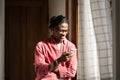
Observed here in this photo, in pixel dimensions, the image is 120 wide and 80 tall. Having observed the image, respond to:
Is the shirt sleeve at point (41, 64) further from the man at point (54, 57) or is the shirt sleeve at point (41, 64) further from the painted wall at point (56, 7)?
the painted wall at point (56, 7)

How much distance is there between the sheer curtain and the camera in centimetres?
143

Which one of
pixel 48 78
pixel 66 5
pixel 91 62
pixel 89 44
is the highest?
pixel 66 5

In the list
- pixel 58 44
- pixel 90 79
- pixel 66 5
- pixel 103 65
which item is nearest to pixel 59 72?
pixel 58 44

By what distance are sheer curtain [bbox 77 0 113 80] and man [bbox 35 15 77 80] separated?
0.25 metres

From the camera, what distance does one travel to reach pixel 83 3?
162 centimetres

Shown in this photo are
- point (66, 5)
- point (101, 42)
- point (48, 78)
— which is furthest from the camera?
point (66, 5)

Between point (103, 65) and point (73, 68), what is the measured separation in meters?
0.48

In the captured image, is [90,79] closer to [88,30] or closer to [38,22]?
[88,30]

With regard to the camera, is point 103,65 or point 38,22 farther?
point 38,22

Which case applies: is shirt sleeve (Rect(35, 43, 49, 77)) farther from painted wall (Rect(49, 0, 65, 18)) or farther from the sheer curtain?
painted wall (Rect(49, 0, 65, 18))

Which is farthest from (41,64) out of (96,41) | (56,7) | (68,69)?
(56,7)

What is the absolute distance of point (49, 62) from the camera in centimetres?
184

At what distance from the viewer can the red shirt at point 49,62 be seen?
1.80 metres

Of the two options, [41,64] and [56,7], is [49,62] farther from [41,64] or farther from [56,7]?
[56,7]
